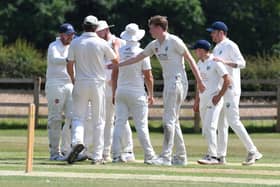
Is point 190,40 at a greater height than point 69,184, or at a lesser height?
greater

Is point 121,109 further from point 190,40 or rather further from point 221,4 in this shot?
point 221,4

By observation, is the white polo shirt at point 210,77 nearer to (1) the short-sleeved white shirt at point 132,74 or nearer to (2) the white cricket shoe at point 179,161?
(1) the short-sleeved white shirt at point 132,74

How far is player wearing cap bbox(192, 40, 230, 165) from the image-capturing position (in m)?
15.1

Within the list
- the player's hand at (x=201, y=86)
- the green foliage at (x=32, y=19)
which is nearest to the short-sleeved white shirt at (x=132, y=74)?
the player's hand at (x=201, y=86)

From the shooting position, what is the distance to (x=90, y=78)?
14.2 meters

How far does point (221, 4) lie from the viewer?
6203cm

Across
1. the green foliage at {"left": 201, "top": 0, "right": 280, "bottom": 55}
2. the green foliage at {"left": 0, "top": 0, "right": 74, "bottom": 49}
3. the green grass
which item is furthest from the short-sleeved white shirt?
the green foliage at {"left": 201, "top": 0, "right": 280, "bottom": 55}

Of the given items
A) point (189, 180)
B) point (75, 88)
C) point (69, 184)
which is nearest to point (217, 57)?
point (75, 88)

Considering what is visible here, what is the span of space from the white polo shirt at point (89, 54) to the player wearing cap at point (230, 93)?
6.21ft

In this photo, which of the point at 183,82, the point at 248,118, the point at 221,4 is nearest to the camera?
the point at 183,82

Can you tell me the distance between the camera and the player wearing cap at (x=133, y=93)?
14797mm

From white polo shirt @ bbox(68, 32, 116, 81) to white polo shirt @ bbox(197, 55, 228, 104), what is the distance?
5.52 feet

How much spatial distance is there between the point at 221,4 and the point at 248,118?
3426 centimetres

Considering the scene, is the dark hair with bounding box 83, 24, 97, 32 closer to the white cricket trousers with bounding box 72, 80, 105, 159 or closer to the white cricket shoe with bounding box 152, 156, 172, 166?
the white cricket trousers with bounding box 72, 80, 105, 159
